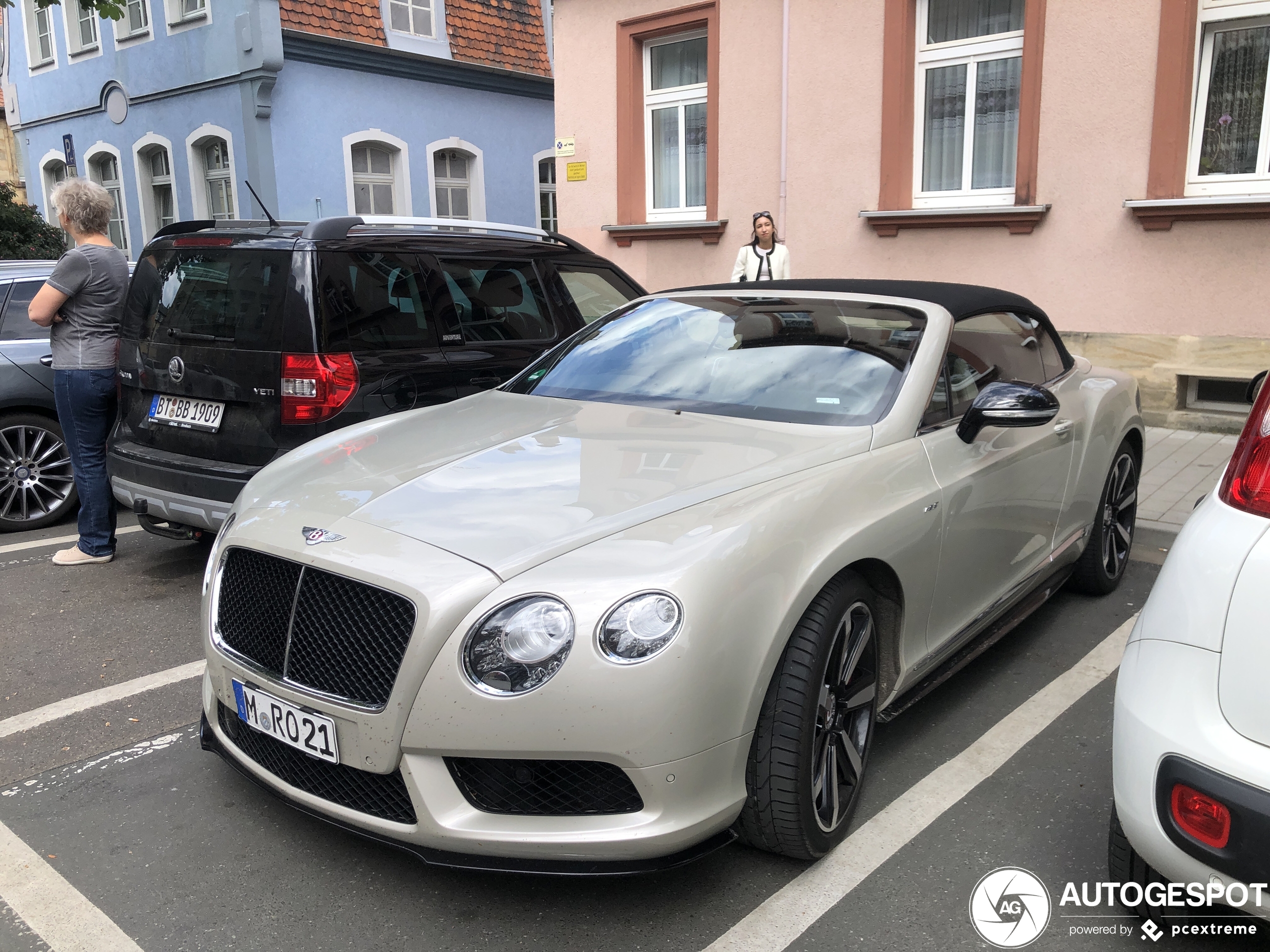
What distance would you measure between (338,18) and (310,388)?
12.5 metres

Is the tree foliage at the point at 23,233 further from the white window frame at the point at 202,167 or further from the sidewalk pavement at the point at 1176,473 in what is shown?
the sidewalk pavement at the point at 1176,473

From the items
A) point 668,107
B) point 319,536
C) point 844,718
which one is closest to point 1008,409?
point 844,718

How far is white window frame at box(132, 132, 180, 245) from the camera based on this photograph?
54.6ft

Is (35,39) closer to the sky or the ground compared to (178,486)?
closer to the sky

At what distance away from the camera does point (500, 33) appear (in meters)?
17.4

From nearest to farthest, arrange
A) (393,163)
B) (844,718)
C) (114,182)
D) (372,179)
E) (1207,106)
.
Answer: (844,718)
(1207,106)
(372,179)
(393,163)
(114,182)

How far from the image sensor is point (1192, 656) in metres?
2.01

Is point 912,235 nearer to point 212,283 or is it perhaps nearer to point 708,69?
point 708,69

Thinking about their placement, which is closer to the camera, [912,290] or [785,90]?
[912,290]

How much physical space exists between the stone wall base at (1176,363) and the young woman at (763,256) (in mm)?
2400

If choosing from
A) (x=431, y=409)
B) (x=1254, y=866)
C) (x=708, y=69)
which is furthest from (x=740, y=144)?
(x=1254, y=866)

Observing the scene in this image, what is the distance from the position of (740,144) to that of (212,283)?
6.76 meters

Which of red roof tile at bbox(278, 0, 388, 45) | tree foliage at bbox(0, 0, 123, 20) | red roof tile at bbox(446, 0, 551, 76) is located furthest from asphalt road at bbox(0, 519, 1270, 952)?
red roof tile at bbox(446, 0, 551, 76)

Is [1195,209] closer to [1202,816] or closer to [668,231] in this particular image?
[668,231]
